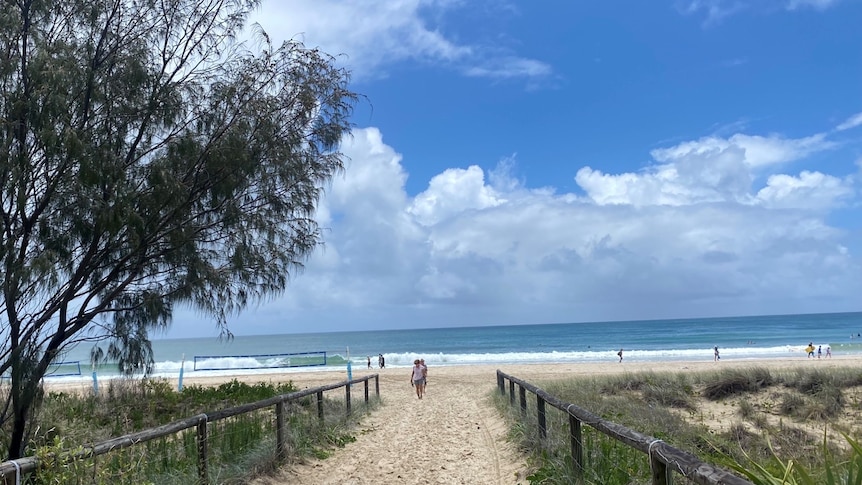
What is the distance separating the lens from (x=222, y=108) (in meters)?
8.80

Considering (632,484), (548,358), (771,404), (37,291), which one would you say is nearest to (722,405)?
(771,404)

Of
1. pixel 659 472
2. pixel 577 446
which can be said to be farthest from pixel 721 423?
pixel 659 472

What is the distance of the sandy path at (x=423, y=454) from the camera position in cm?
821

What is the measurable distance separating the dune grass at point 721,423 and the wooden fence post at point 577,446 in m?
0.08

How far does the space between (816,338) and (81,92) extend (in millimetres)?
82474

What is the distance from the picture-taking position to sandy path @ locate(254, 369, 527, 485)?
821 centimetres

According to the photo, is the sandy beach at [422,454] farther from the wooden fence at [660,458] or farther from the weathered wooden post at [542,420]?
the wooden fence at [660,458]

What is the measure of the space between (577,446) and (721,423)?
8.08 meters

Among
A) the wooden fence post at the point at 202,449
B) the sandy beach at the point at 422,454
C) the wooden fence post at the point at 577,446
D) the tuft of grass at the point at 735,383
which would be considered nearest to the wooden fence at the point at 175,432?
the wooden fence post at the point at 202,449

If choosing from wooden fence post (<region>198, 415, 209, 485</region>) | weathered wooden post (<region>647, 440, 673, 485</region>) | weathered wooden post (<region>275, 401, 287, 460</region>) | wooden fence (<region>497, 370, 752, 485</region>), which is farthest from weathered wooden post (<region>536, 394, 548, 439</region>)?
weathered wooden post (<region>647, 440, 673, 485</region>)

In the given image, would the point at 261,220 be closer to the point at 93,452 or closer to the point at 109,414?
the point at 93,452

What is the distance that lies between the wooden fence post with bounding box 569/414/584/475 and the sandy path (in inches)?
57.6

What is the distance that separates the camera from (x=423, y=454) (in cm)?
983

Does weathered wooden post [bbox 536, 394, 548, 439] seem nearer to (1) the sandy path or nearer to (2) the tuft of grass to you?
(1) the sandy path
